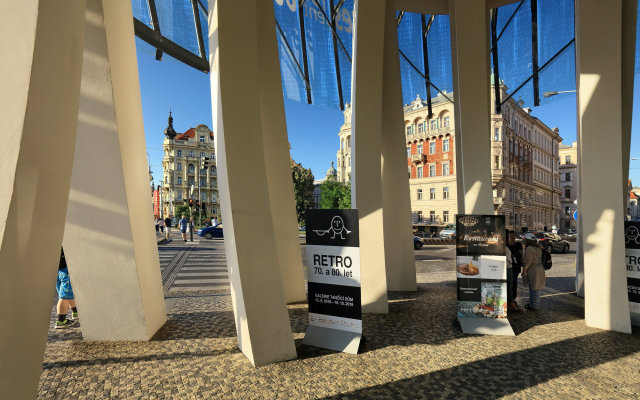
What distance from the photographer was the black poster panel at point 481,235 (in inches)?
254

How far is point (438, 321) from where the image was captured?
6934 mm

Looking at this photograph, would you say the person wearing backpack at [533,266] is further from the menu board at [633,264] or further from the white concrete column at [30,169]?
the white concrete column at [30,169]

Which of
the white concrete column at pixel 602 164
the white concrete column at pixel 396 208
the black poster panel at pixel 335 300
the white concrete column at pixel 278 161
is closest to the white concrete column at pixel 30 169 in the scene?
the black poster panel at pixel 335 300

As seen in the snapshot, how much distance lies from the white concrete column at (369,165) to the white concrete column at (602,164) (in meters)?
3.98

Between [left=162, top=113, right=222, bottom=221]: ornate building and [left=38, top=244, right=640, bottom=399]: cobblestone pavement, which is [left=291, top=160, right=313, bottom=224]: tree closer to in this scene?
[left=162, top=113, right=222, bottom=221]: ornate building

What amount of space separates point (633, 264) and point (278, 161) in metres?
7.65

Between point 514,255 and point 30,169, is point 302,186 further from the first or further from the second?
point 30,169

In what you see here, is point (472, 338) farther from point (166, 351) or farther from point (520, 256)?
point (166, 351)

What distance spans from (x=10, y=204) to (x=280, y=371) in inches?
148

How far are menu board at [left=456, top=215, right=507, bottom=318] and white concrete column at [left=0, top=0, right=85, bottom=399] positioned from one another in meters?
6.40

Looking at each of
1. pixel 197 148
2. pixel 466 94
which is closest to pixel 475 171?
pixel 466 94

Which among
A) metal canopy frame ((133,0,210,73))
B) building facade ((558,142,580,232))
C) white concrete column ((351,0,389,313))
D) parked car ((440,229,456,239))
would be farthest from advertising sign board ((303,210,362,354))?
building facade ((558,142,580,232))

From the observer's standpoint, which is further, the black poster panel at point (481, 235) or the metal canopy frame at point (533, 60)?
the metal canopy frame at point (533, 60)

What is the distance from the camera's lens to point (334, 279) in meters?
5.45
